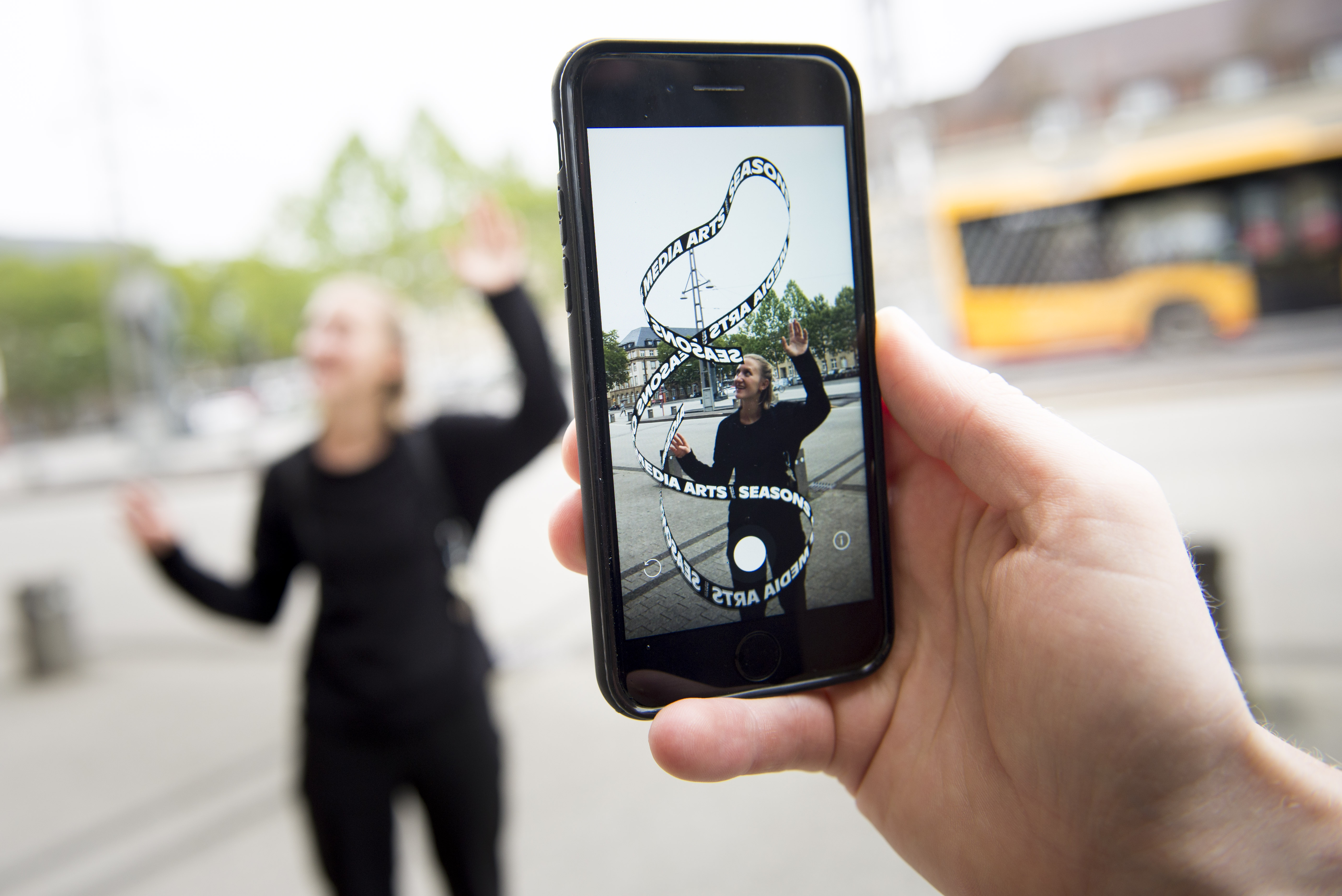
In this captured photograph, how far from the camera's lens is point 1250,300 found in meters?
9.55

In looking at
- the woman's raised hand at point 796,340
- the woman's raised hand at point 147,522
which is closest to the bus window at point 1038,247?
the woman's raised hand at point 147,522

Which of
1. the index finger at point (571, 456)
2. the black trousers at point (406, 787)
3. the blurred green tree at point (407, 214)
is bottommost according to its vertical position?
the black trousers at point (406, 787)

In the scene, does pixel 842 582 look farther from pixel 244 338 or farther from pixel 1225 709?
pixel 244 338

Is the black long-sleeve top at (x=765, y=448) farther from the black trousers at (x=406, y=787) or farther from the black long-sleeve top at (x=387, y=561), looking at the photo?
the black trousers at (x=406, y=787)

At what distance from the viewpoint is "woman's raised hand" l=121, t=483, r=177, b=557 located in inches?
81.4

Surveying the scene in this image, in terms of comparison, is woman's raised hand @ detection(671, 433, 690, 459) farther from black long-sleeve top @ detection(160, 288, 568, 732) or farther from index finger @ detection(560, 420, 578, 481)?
black long-sleeve top @ detection(160, 288, 568, 732)

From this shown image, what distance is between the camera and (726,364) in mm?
983

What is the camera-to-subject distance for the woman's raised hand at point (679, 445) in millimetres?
986

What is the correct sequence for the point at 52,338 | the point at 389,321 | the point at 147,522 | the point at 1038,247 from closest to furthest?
1. the point at 147,522
2. the point at 389,321
3. the point at 1038,247
4. the point at 52,338

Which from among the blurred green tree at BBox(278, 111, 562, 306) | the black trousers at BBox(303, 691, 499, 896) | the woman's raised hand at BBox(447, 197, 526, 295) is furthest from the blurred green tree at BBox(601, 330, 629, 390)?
the blurred green tree at BBox(278, 111, 562, 306)

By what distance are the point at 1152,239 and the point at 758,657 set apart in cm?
1022

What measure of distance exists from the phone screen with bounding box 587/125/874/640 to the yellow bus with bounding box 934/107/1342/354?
9.47m

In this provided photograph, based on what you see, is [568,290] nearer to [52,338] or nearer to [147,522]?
[147,522]

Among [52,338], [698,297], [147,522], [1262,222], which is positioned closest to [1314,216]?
[1262,222]
